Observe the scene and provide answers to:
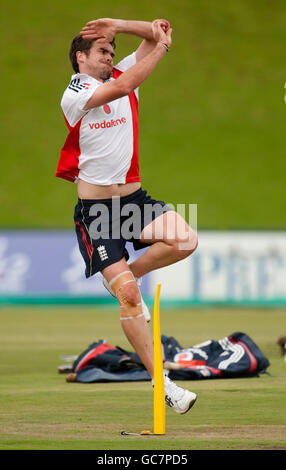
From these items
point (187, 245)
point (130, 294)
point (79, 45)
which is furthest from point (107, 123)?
point (130, 294)

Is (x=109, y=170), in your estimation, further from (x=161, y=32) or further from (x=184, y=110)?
(x=184, y=110)

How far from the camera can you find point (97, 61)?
755cm

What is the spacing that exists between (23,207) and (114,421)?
20585 millimetres

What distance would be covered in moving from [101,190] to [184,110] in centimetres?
2246

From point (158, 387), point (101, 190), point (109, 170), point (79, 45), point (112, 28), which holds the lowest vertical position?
point (158, 387)

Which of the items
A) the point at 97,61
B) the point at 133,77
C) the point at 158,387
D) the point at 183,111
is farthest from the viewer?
the point at 183,111

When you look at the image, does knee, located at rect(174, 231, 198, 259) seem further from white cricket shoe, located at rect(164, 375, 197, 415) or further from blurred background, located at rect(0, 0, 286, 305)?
blurred background, located at rect(0, 0, 286, 305)

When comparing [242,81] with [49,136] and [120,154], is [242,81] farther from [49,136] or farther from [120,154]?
[120,154]

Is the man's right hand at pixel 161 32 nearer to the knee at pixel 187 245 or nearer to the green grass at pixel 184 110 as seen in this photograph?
the knee at pixel 187 245

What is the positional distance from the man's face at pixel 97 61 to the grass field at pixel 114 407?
269cm

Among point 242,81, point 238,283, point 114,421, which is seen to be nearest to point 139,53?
point 114,421

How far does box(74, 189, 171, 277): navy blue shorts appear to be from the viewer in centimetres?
725

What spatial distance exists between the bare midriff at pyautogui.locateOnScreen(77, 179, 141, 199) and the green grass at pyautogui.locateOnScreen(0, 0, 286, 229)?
1869cm
